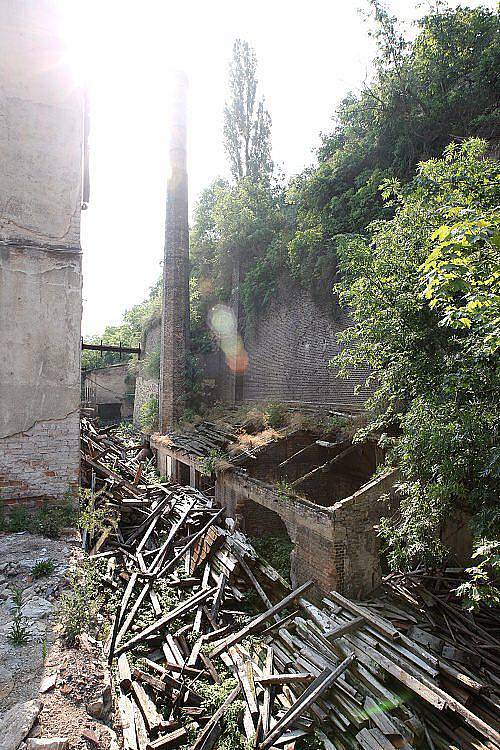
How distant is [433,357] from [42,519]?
5.71 m

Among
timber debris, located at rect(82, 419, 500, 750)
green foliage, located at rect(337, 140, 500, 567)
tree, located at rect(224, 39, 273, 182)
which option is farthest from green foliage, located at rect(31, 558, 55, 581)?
tree, located at rect(224, 39, 273, 182)

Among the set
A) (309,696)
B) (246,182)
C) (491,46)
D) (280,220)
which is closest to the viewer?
(309,696)

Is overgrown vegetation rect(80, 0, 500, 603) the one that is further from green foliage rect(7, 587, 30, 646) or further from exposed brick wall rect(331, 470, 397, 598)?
green foliage rect(7, 587, 30, 646)

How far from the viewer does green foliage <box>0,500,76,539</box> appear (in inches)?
226

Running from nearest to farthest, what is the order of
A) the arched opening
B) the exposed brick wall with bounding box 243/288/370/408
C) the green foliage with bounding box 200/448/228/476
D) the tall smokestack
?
the arched opening → the green foliage with bounding box 200/448/228/476 → the exposed brick wall with bounding box 243/288/370/408 → the tall smokestack

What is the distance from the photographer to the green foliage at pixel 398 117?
1105 cm

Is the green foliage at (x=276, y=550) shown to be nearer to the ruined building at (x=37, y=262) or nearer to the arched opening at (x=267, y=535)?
the arched opening at (x=267, y=535)

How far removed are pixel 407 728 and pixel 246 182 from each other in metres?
18.0

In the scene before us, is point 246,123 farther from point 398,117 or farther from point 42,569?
point 42,569

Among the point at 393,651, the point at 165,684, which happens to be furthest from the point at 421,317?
the point at 165,684

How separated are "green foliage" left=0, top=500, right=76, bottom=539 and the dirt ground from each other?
41.1 inches

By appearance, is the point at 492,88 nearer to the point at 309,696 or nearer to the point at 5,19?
the point at 5,19

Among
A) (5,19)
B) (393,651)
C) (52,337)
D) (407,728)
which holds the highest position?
(5,19)

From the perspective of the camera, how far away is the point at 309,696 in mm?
6020
